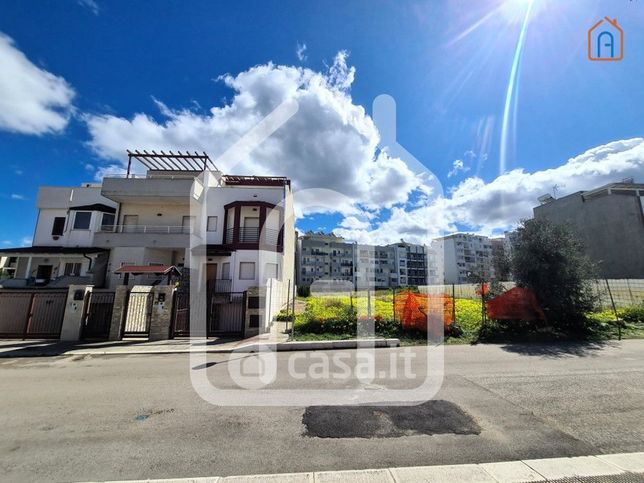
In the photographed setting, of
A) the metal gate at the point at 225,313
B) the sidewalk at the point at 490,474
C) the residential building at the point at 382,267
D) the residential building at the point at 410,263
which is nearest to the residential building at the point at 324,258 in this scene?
the residential building at the point at 382,267

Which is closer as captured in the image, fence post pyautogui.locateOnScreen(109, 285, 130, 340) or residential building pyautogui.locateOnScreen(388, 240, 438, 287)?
fence post pyautogui.locateOnScreen(109, 285, 130, 340)

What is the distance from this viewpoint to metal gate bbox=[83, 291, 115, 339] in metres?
11.7

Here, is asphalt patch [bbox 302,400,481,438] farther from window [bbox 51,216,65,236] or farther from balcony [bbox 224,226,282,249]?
window [bbox 51,216,65,236]

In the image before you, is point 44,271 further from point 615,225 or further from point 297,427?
point 615,225

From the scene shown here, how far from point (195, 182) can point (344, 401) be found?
2032cm

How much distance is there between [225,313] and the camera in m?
13.0

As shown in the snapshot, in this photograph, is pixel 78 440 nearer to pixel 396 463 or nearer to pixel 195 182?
pixel 396 463

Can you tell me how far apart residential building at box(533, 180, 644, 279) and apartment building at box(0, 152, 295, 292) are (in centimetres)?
3604

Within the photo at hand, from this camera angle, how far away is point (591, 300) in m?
11.4

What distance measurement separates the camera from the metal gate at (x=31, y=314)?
38.4 feet

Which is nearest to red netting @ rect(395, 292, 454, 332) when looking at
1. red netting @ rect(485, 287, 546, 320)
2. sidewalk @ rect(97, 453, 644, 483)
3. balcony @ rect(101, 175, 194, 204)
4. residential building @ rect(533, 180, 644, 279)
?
red netting @ rect(485, 287, 546, 320)

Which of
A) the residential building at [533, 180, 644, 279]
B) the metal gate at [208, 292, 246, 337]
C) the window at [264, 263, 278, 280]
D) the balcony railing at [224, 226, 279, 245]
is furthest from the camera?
the residential building at [533, 180, 644, 279]

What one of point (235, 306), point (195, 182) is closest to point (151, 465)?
point (235, 306)

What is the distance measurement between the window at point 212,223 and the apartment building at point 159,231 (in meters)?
0.08
